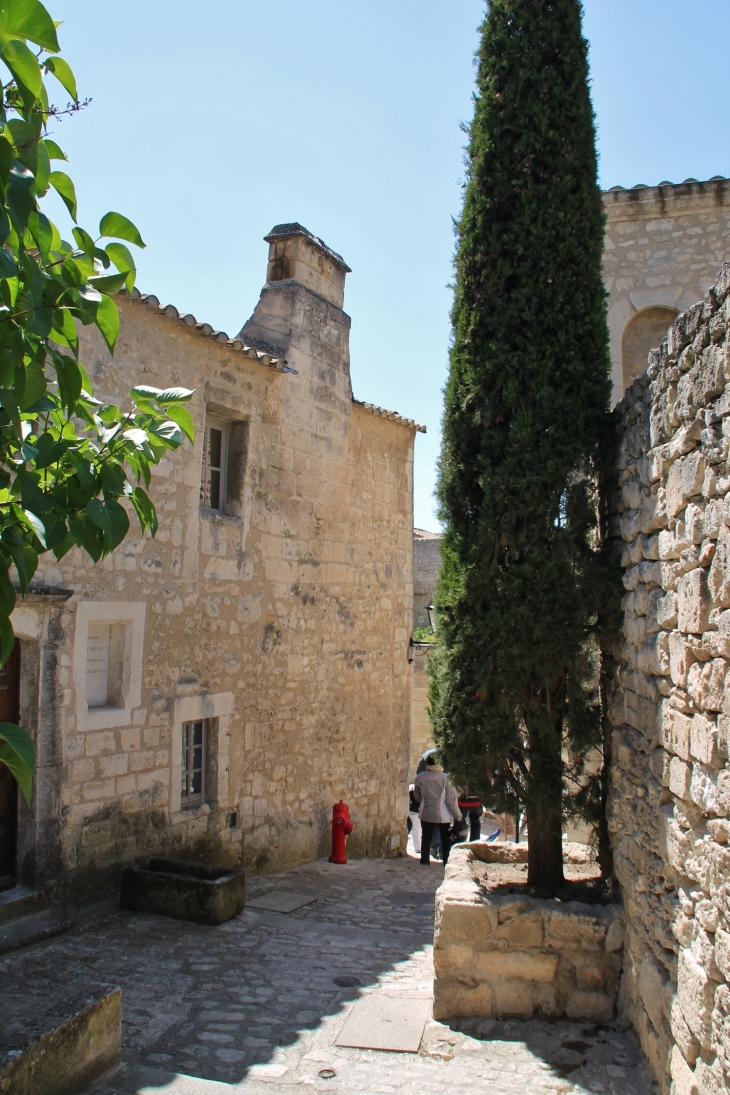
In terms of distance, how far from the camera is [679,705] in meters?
3.56

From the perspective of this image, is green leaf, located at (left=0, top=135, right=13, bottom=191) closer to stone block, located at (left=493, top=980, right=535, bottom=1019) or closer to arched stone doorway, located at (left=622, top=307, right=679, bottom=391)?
stone block, located at (left=493, top=980, right=535, bottom=1019)

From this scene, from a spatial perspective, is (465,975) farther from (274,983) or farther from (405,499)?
(405,499)

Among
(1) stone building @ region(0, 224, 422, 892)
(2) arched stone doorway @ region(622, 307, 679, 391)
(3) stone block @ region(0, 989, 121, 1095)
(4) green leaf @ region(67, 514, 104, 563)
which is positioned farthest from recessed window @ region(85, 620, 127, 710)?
(2) arched stone doorway @ region(622, 307, 679, 391)

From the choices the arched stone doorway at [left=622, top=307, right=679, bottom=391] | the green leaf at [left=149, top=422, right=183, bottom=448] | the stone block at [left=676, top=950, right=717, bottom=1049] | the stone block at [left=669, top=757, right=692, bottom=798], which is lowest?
the stone block at [left=676, top=950, right=717, bottom=1049]

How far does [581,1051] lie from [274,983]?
192 centimetres

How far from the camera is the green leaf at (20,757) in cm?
211

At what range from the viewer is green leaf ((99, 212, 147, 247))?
7.59 ft

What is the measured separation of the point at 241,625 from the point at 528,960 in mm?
4394

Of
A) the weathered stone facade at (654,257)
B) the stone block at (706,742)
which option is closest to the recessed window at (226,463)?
the weathered stone facade at (654,257)

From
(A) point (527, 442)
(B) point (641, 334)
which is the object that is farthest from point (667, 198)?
(A) point (527, 442)

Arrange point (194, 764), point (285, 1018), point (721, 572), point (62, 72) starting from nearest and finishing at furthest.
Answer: point (62, 72) < point (721, 572) < point (285, 1018) < point (194, 764)

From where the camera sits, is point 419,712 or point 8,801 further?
point 419,712

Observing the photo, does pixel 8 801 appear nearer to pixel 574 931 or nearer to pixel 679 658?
pixel 574 931

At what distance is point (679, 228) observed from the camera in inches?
343
